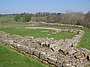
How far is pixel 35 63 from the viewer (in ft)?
36.7

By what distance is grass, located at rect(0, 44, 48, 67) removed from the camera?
10869 mm

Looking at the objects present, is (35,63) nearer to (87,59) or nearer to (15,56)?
(15,56)

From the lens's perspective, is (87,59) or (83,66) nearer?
(83,66)

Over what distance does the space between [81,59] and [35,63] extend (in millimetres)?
2706

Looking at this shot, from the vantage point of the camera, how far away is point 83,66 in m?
9.72

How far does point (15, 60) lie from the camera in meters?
11.7

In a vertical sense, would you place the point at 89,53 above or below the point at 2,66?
above

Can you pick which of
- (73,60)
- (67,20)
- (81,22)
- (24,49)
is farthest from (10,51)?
(67,20)

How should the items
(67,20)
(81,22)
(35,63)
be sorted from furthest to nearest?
(67,20) < (81,22) < (35,63)

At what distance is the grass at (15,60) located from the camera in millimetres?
10869

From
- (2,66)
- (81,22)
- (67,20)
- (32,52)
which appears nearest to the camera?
(2,66)

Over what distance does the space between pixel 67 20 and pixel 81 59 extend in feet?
135

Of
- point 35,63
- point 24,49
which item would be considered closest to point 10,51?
point 24,49

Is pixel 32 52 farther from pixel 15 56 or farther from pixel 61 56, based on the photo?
pixel 61 56
